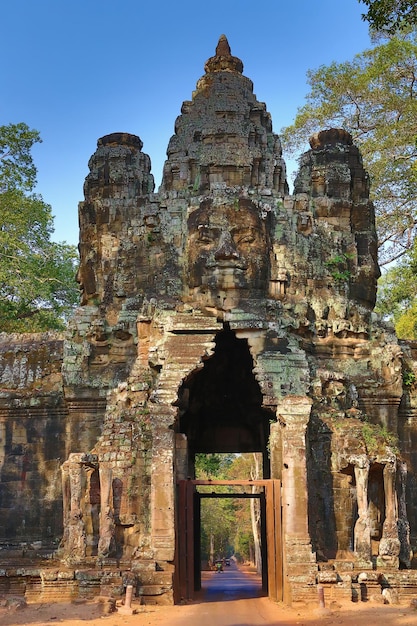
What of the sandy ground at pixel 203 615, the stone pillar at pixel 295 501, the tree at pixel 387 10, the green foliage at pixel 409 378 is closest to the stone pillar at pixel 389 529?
the sandy ground at pixel 203 615

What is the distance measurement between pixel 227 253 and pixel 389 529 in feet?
19.6

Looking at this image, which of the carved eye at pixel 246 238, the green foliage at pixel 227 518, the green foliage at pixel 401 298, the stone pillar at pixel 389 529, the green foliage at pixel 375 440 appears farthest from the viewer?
the green foliage at pixel 227 518

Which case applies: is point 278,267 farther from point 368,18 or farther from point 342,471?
point 368,18

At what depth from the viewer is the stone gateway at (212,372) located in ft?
44.5

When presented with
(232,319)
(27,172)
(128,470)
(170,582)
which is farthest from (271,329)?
(27,172)

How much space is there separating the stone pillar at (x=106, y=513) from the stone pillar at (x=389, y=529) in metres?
4.54

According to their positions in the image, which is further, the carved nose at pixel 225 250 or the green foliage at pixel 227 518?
the green foliage at pixel 227 518

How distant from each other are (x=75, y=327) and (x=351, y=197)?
268 inches

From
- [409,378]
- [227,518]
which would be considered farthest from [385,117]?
[227,518]

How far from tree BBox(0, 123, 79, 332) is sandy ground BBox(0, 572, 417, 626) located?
13.7 m

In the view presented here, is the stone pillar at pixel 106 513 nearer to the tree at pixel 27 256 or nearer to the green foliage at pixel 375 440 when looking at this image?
the green foliage at pixel 375 440

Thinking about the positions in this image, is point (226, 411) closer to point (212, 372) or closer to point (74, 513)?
point (212, 372)

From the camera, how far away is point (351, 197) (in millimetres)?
18156

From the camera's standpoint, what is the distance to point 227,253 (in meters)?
15.9
